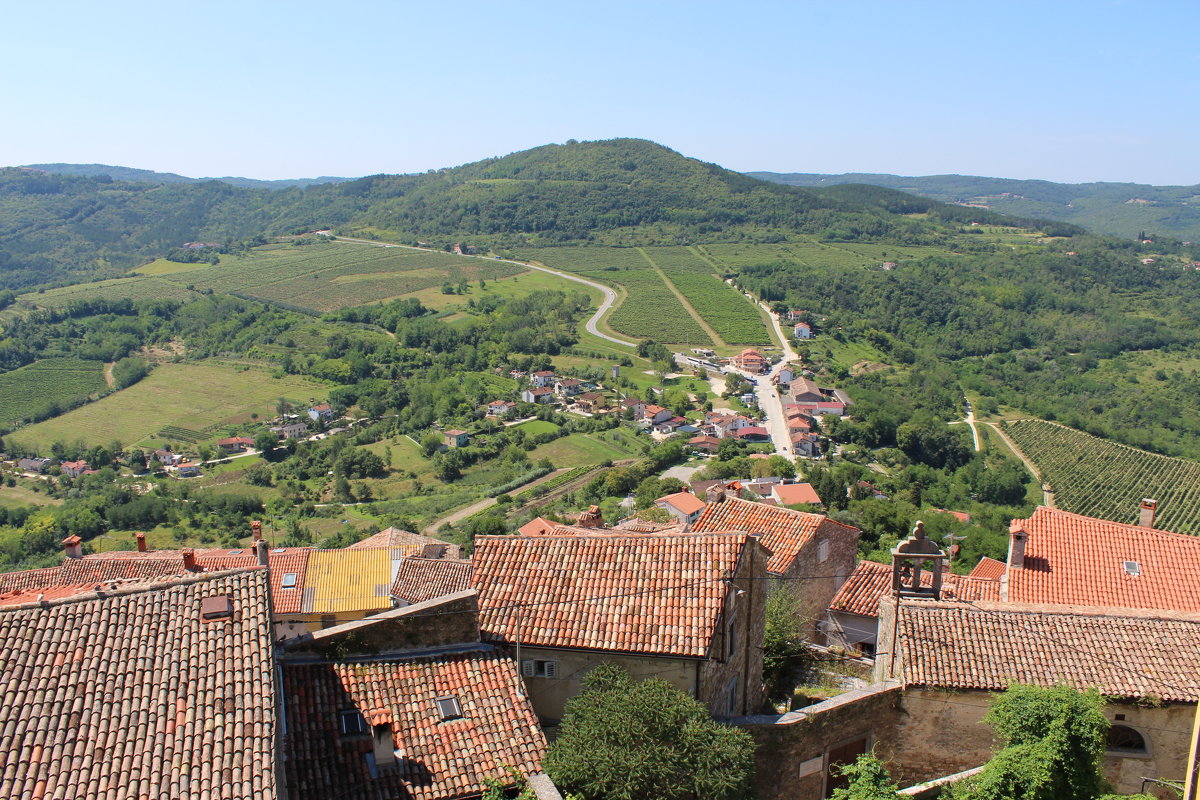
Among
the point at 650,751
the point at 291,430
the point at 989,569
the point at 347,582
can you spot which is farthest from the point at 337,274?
the point at 650,751

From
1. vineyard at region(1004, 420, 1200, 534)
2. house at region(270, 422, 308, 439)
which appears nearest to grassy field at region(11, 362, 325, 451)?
house at region(270, 422, 308, 439)

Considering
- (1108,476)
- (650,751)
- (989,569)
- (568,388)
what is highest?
(650,751)

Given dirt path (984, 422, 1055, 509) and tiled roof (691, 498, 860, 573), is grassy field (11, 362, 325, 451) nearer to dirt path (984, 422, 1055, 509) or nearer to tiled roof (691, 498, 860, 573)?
dirt path (984, 422, 1055, 509)

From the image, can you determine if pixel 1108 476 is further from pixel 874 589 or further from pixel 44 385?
pixel 44 385

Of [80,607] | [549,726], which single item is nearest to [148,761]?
[80,607]

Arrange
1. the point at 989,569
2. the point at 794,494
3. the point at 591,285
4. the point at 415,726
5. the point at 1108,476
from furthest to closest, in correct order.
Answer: the point at 591,285, the point at 1108,476, the point at 794,494, the point at 989,569, the point at 415,726

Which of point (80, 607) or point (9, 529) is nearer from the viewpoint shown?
point (80, 607)

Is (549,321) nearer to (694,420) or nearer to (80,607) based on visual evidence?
(694,420)
